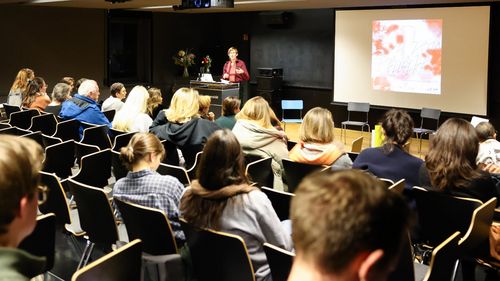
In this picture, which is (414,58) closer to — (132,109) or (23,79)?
(132,109)

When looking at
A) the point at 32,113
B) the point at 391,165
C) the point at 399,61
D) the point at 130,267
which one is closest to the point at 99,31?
the point at 32,113

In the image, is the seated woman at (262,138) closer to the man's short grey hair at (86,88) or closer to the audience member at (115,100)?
the man's short grey hair at (86,88)

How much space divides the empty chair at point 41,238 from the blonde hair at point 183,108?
7.58 ft

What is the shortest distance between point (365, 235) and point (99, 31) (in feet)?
→ 36.5

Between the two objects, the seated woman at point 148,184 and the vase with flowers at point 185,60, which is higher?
the vase with flowers at point 185,60

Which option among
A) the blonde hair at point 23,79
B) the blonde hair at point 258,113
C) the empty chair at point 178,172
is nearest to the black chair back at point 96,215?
the empty chair at point 178,172

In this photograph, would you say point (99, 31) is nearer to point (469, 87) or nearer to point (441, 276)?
point (469, 87)

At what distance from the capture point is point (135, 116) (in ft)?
17.9

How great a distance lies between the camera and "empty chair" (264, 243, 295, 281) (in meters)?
2.06

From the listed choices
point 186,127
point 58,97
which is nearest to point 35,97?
point 58,97

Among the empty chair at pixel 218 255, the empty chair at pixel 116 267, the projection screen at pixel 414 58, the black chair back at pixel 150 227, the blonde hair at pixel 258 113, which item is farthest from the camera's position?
the projection screen at pixel 414 58

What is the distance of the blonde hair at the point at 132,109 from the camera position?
17.6 feet

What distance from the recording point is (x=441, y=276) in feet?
7.79

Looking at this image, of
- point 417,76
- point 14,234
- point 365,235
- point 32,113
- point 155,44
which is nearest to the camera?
point 365,235
